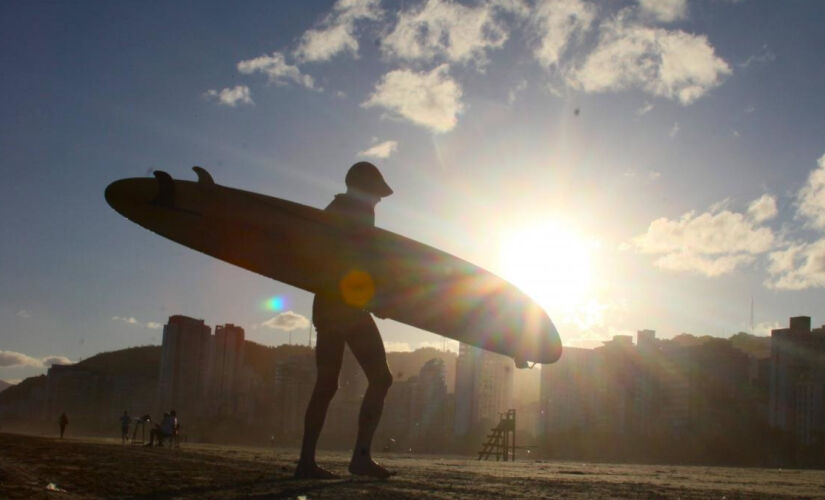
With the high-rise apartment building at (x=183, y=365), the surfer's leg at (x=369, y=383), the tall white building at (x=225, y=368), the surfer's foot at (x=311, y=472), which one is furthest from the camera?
the tall white building at (x=225, y=368)

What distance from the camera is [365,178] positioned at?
9.41 meters

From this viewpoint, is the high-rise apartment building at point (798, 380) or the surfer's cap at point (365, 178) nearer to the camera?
the surfer's cap at point (365, 178)

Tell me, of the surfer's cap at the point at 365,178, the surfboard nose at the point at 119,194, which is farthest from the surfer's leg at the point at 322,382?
the surfboard nose at the point at 119,194

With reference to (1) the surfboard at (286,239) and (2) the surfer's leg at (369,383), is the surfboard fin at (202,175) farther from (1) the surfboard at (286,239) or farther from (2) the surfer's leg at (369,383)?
(2) the surfer's leg at (369,383)

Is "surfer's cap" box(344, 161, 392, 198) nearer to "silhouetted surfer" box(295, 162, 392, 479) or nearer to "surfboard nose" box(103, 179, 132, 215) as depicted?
"silhouetted surfer" box(295, 162, 392, 479)

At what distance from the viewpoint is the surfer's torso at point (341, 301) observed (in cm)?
889

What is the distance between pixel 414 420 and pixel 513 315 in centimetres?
16428

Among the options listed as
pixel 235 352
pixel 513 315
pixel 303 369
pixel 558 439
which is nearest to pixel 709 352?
pixel 558 439

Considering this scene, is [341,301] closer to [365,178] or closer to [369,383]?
[369,383]

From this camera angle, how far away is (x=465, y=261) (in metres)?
12.5

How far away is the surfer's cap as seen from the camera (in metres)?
9.39

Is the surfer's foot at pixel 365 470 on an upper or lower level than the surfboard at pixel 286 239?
lower

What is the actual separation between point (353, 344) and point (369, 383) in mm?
550

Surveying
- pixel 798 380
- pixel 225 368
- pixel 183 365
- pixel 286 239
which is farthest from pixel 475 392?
pixel 286 239
